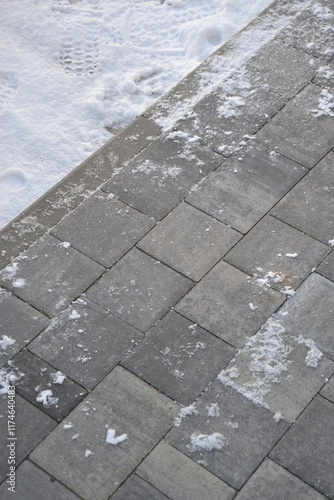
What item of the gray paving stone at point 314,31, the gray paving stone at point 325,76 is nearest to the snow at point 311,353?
the gray paving stone at point 325,76

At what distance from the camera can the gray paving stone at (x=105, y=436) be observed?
3.86m

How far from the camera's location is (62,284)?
465 cm

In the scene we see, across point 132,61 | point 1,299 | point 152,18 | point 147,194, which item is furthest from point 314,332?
point 152,18

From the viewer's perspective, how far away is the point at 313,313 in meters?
4.52

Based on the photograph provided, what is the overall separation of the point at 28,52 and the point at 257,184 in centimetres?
250

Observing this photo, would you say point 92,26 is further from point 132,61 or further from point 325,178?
point 325,178

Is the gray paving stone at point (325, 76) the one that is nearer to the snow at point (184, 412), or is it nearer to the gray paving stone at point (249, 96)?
the gray paving stone at point (249, 96)

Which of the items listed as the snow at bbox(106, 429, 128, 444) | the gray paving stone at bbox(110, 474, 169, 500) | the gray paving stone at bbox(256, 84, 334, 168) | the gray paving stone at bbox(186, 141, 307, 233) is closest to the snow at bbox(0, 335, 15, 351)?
the snow at bbox(106, 429, 128, 444)

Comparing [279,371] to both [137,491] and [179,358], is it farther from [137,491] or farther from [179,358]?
[137,491]

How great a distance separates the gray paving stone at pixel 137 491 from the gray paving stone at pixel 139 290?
96 cm

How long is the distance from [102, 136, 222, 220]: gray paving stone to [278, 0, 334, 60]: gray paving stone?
5.03 ft

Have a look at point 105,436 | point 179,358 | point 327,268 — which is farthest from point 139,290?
point 327,268

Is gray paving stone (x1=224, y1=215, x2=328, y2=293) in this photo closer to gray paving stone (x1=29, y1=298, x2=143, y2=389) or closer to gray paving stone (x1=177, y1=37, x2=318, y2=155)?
gray paving stone (x1=177, y1=37, x2=318, y2=155)

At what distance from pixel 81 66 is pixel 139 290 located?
2.46 meters
